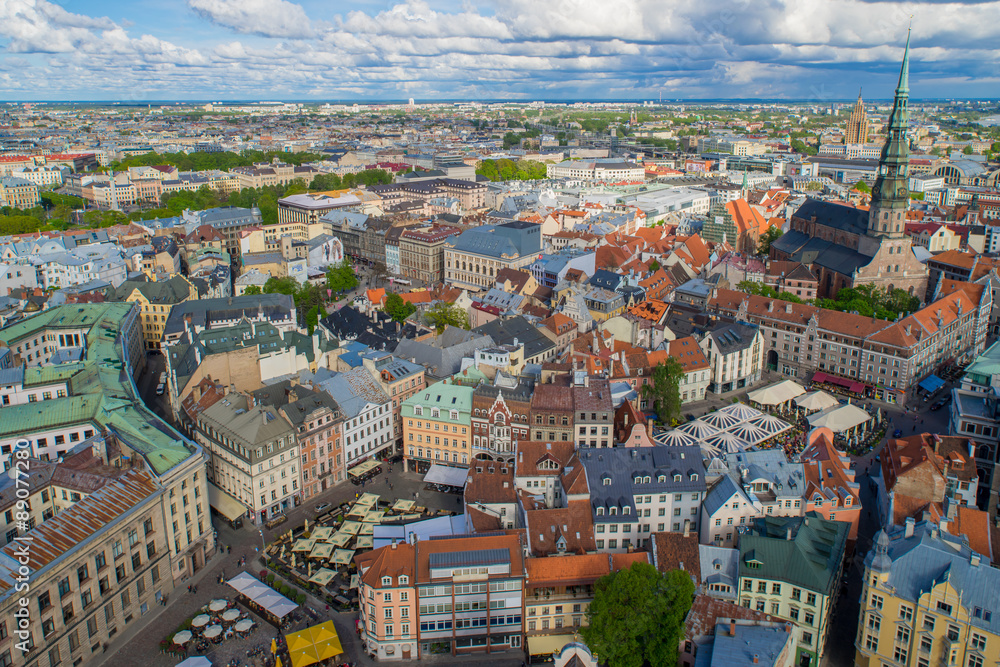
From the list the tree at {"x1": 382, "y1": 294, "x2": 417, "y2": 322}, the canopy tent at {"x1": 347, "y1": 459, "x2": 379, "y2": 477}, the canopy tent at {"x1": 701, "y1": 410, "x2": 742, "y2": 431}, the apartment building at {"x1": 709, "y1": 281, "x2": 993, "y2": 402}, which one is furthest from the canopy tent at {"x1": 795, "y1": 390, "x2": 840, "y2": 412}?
the tree at {"x1": 382, "y1": 294, "x2": 417, "y2": 322}

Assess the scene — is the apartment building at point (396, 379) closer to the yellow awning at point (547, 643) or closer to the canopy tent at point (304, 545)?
the canopy tent at point (304, 545)

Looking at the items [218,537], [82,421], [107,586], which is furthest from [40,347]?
[107,586]

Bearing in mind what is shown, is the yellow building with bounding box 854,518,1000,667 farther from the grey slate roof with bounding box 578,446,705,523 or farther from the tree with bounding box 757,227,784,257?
the tree with bounding box 757,227,784,257

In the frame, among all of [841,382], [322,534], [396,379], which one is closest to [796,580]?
[322,534]

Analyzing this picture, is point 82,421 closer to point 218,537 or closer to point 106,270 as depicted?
point 218,537

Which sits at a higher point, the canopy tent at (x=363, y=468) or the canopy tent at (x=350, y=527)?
the canopy tent at (x=363, y=468)

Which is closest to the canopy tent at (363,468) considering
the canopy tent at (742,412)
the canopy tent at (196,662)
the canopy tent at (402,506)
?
the canopy tent at (402,506)

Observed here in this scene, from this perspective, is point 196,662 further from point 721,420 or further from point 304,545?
point 721,420
